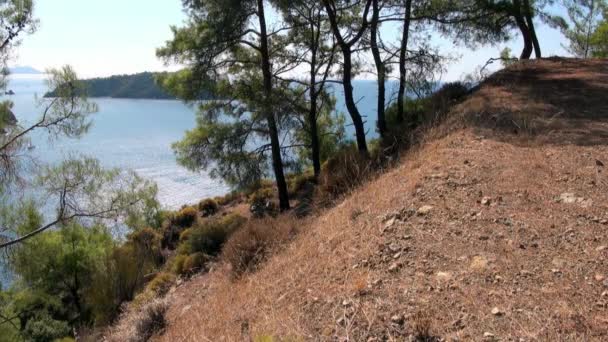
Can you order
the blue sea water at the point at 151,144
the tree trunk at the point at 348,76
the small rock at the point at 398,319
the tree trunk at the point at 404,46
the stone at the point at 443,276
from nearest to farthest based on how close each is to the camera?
the small rock at the point at 398,319 → the stone at the point at 443,276 → the tree trunk at the point at 348,76 → the tree trunk at the point at 404,46 → the blue sea water at the point at 151,144

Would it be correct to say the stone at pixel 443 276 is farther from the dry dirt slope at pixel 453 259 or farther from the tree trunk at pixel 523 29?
the tree trunk at pixel 523 29

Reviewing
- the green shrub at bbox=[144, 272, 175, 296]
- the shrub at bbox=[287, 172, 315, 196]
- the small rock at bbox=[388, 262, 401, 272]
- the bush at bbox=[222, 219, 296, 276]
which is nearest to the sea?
the shrub at bbox=[287, 172, 315, 196]

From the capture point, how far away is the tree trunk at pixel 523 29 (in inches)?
501

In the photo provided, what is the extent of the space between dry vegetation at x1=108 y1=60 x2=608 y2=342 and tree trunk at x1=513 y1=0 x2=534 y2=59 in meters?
6.06

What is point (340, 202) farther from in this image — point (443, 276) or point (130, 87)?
point (130, 87)

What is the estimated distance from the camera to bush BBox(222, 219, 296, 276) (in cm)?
643

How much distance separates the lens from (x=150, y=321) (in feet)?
22.5

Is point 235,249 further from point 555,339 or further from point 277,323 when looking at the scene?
point 555,339

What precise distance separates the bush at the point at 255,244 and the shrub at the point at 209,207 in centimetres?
1555

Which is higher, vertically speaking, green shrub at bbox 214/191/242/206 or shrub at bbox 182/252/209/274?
shrub at bbox 182/252/209/274

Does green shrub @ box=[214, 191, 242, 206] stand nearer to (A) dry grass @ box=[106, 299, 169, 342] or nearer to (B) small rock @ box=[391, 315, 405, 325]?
(A) dry grass @ box=[106, 299, 169, 342]

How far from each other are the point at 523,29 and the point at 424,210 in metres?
12.9

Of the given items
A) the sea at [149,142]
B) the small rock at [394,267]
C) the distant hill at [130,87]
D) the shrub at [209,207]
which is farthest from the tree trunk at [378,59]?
the distant hill at [130,87]

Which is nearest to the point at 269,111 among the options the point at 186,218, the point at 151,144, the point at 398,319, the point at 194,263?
the point at 194,263
